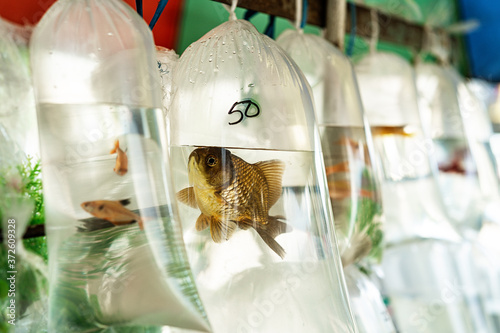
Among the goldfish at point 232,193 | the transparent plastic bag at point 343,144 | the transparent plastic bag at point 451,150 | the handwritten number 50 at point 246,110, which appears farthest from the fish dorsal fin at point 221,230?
the transparent plastic bag at point 451,150

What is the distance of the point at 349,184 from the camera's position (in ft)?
2.13

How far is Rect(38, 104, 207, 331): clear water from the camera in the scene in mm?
378

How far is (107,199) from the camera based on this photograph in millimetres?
379

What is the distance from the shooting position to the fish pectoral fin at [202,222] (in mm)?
457

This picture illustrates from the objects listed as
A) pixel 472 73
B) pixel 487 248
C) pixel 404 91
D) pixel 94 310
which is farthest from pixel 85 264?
pixel 472 73

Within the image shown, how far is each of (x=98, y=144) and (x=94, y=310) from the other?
0.14 meters

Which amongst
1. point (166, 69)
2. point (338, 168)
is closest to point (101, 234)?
point (166, 69)

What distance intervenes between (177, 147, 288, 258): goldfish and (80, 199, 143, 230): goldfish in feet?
0.28

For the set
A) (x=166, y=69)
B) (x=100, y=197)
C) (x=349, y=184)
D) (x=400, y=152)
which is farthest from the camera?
(x=400, y=152)

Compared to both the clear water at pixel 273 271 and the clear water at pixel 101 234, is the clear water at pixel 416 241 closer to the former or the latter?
the clear water at pixel 273 271

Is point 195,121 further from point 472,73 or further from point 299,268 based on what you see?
point 472,73

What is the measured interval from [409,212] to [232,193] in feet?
1.70

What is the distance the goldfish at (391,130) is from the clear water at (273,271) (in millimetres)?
388

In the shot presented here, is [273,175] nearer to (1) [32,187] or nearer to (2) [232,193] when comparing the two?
(2) [232,193]
